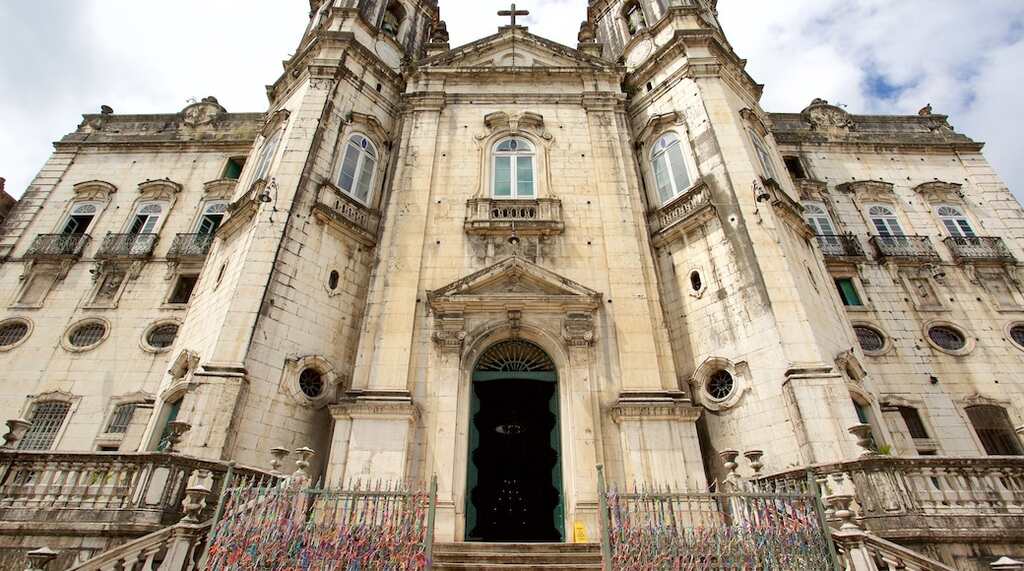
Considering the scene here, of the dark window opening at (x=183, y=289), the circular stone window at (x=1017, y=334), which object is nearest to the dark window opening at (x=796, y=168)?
the circular stone window at (x=1017, y=334)

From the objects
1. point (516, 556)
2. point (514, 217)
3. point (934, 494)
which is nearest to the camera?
point (934, 494)

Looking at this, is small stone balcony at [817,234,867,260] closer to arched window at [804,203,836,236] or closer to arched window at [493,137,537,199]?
arched window at [804,203,836,236]

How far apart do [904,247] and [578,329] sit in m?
14.5

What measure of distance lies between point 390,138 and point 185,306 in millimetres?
8859

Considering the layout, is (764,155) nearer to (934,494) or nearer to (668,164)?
(668,164)

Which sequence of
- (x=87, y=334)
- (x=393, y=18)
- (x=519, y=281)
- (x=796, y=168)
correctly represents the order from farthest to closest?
(x=393, y=18) → (x=796, y=168) → (x=87, y=334) → (x=519, y=281)

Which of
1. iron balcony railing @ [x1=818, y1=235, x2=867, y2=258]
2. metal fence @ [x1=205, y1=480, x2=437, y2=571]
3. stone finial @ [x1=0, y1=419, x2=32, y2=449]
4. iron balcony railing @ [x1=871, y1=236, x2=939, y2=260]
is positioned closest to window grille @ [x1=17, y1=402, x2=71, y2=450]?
stone finial @ [x1=0, y1=419, x2=32, y2=449]

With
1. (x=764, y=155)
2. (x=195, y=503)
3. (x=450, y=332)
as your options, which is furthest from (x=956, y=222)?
(x=195, y=503)

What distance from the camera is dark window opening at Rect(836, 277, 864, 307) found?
Result: 18.6 meters

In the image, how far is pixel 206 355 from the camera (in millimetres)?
12344

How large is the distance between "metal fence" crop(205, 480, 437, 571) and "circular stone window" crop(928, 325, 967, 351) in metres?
17.9

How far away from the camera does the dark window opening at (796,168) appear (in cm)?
2253

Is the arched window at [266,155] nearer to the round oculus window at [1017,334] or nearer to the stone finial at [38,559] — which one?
the stone finial at [38,559]

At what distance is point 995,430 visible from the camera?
52.3 feet
